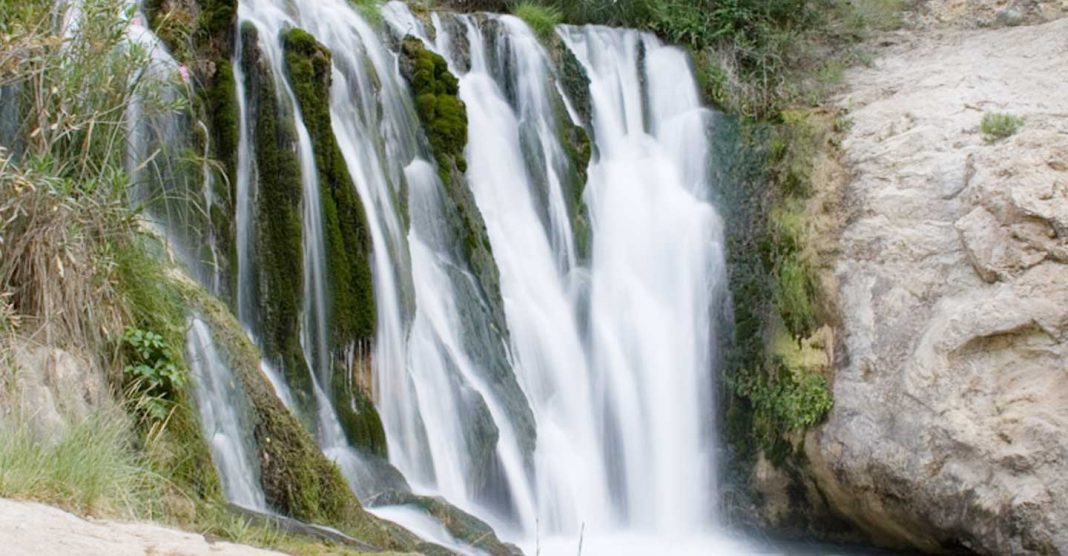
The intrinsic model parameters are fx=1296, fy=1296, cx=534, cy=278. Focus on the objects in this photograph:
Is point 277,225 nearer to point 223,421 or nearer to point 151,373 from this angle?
point 223,421

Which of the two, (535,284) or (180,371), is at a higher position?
(180,371)

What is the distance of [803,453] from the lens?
9.73m

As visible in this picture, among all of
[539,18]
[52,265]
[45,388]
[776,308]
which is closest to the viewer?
[45,388]

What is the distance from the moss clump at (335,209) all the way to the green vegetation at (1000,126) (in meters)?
4.76

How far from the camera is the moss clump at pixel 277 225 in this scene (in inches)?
299

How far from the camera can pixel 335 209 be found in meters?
8.23

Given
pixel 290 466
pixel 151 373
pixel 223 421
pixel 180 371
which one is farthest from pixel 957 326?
pixel 151 373

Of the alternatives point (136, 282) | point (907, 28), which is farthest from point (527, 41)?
point (136, 282)

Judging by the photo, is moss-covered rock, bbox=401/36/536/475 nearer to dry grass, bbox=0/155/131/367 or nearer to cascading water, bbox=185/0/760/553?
cascading water, bbox=185/0/760/553

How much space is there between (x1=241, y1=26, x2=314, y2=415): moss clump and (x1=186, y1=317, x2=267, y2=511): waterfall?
1.57 meters

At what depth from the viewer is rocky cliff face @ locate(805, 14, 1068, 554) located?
27.8 ft

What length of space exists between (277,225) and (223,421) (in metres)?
2.33

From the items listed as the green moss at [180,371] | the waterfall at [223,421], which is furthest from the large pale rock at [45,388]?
the waterfall at [223,421]

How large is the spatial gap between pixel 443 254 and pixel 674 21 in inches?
181
